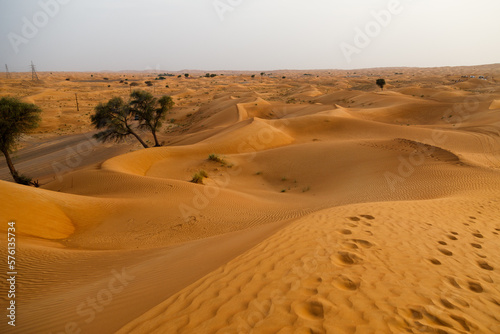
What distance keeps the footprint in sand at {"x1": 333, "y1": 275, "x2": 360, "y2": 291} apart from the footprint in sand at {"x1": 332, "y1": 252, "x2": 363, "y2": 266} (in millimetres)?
414

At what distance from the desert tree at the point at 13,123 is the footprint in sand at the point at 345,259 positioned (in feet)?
59.1

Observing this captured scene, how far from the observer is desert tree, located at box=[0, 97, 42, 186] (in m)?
15.6

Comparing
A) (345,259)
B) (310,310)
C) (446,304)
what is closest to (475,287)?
(446,304)

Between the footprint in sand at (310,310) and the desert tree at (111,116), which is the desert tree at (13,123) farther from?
the footprint in sand at (310,310)

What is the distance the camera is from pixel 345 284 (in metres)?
3.50

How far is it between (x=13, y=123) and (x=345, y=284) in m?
20.7

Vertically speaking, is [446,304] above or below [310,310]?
below

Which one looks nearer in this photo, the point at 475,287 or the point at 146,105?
the point at 475,287

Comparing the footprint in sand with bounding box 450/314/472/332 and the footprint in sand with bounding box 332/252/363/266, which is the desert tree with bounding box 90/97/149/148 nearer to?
the footprint in sand with bounding box 332/252/363/266

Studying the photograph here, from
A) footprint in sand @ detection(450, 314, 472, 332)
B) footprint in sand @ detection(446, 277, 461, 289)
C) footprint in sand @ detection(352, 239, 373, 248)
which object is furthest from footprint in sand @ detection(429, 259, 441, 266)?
footprint in sand @ detection(450, 314, 472, 332)

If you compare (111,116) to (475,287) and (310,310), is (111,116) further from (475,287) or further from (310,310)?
(475,287)

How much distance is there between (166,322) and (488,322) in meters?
3.72

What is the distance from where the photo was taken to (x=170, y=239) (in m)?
7.70

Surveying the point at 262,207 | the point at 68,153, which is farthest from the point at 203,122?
the point at 262,207
